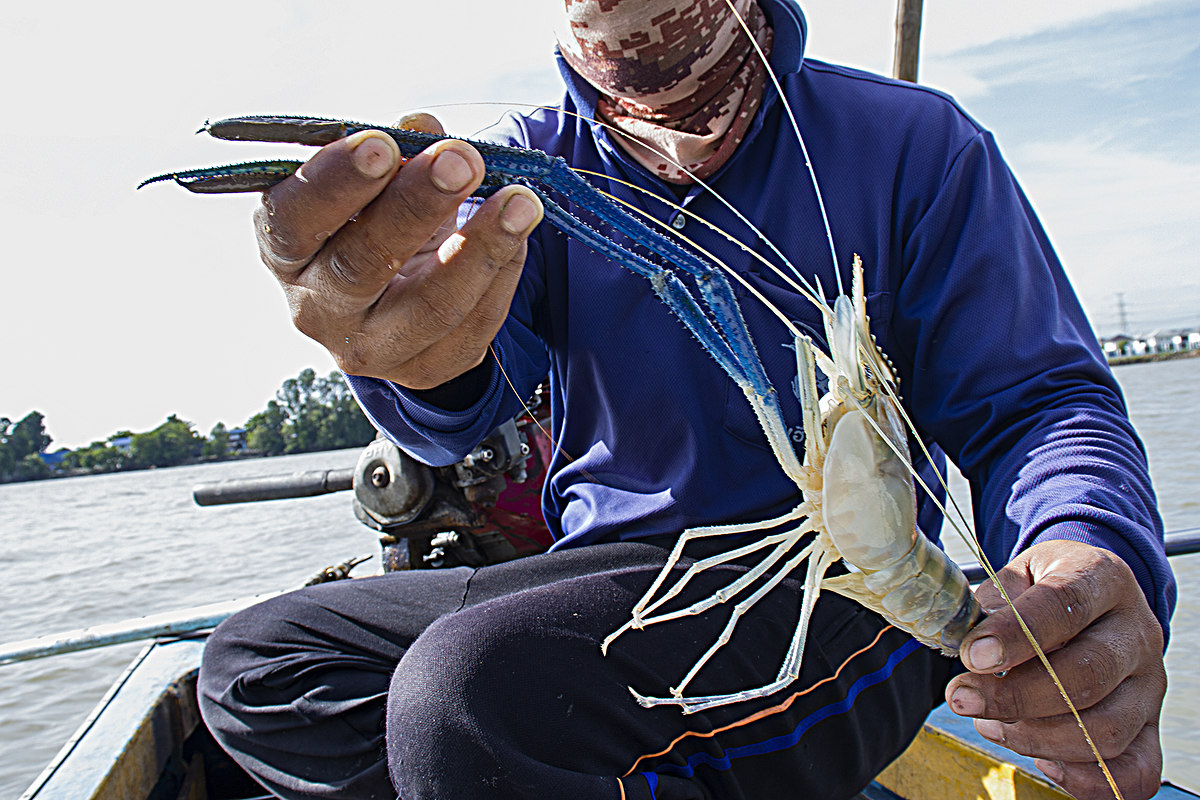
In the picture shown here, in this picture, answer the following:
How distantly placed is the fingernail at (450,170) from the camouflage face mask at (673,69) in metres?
0.78

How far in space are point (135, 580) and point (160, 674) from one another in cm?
805

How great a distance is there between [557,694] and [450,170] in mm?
822

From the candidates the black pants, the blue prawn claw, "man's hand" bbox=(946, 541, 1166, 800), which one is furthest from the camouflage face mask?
"man's hand" bbox=(946, 541, 1166, 800)

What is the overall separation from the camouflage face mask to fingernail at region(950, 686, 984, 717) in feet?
3.84

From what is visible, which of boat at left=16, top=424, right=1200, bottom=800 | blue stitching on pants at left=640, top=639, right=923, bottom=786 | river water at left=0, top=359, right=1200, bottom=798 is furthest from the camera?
river water at left=0, top=359, right=1200, bottom=798

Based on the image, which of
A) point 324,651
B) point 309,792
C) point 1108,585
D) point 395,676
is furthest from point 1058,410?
point 309,792

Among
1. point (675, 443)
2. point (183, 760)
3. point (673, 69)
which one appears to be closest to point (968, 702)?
point (675, 443)

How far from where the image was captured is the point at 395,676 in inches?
53.8

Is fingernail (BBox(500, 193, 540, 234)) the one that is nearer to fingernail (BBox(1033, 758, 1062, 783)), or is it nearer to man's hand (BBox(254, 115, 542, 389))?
man's hand (BBox(254, 115, 542, 389))

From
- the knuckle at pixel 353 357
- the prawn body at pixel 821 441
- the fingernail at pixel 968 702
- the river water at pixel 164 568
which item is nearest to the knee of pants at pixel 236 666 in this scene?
the knuckle at pixel 353 357

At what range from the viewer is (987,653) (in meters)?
1.04

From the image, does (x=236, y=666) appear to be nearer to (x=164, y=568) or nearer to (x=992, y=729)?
(x=992, y=729)

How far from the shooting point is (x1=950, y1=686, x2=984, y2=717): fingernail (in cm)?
109

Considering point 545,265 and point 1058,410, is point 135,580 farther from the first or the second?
point 1058,410
